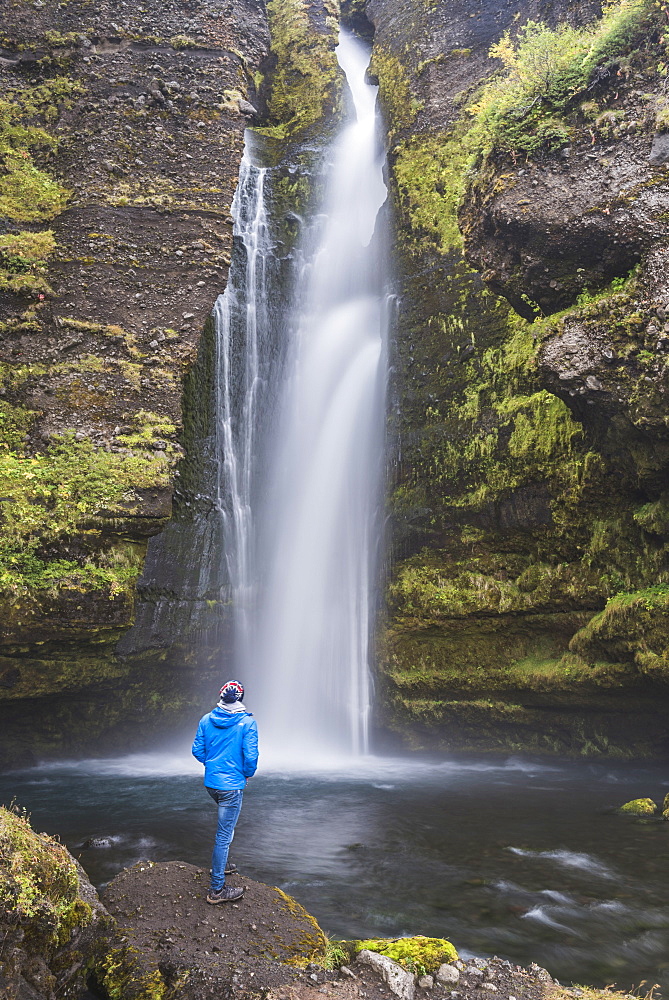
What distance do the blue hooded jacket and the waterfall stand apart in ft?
27.1

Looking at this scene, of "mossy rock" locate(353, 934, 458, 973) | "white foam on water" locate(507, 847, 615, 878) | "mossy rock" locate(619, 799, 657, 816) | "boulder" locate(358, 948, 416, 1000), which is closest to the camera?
"boulder" locate(358, 948, 416, 1000)

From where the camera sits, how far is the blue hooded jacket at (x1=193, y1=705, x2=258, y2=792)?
4.88 m

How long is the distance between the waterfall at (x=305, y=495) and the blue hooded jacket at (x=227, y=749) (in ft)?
27.1

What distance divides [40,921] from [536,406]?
10.8m

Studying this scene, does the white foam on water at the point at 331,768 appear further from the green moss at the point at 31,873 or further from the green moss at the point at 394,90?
the green moss at the point at 394,90

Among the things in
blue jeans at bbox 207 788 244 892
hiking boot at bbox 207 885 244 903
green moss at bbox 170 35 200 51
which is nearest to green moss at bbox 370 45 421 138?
green moss at bbox 170 35 200 51

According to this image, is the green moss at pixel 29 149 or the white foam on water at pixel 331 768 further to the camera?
the green moss at pixel 29 149

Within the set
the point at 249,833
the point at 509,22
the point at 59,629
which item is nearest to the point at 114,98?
the point at 509,22

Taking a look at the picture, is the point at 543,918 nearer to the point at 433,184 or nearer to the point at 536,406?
the point at 536,406

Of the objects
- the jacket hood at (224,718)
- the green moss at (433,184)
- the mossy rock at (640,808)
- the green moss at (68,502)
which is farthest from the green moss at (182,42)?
the mossy rock at (640,808)

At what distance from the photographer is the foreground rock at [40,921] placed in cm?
324

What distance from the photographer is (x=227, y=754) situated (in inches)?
193

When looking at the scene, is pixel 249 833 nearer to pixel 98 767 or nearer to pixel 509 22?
pixel 98 767

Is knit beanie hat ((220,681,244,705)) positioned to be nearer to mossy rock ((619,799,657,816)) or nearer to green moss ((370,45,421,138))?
mossy rock ((619,799,657,816))
